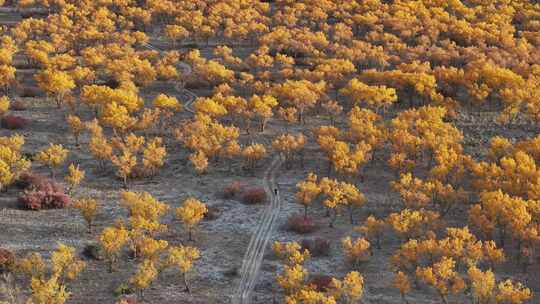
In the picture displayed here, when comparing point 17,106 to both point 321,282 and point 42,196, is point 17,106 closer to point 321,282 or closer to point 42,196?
point 42,196

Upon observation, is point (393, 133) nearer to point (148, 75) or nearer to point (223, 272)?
point (223, 272)

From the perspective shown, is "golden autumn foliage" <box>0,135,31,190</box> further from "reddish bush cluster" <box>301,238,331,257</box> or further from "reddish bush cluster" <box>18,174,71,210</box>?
"reddish bush cluster" <box>301,238,331,257</box>

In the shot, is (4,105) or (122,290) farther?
(4,105)

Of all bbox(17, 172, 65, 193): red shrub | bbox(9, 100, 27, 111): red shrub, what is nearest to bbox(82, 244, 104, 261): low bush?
bbox(17, 172, 65, 193): red shrub

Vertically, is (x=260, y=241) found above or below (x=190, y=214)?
below

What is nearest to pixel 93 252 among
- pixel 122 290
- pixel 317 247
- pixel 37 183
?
pixel 122 290

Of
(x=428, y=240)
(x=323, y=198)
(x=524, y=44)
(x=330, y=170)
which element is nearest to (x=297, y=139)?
(x=330, y=170)
